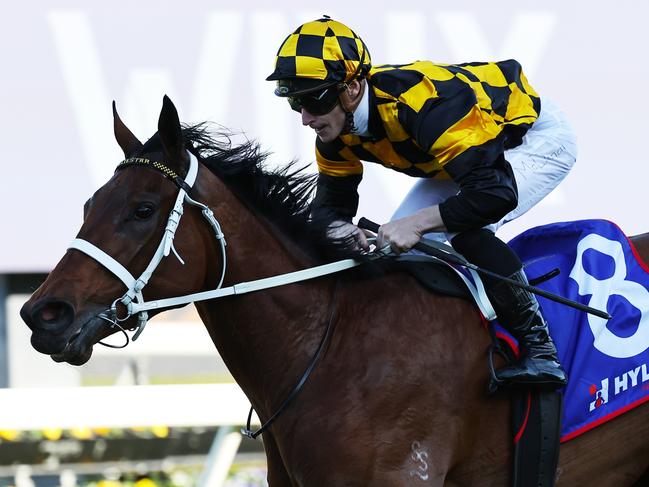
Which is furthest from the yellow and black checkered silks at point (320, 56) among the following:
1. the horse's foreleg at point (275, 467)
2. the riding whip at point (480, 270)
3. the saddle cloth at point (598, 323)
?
the horse's foreleg at point (275, 467)

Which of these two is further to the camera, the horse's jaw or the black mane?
the black mane

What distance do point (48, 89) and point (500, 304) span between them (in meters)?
3.42

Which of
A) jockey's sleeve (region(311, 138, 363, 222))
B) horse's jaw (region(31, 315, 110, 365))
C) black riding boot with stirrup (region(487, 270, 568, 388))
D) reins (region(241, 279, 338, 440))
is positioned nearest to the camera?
horse's jaw (region(31, 315, 110, 365))

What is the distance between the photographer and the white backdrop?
5.61 m

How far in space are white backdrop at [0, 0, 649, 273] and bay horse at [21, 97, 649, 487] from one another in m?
2.64

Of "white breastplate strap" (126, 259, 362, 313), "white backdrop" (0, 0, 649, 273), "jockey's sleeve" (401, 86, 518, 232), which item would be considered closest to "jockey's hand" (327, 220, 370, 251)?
"white breastplate strap" (126, 259, 362, 313)

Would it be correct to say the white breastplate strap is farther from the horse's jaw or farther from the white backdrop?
the white backdrop

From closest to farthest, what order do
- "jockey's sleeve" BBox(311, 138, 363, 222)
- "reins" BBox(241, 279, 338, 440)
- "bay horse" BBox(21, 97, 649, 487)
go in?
"bay horse" BBox(21, 97, 649, 487) < "reins" BBox(241, 279, 338, 440) < "jockey's sleeve" BBox(311, 138, 363, 222)

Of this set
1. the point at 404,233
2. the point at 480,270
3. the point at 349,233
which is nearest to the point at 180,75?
the point at 349,233

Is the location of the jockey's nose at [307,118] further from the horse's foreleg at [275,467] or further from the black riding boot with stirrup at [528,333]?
the horse's foreleg at [275,467]

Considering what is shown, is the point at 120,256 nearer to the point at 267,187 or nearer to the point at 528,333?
the point at 267,187

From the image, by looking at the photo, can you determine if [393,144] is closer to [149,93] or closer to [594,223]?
[594,223]

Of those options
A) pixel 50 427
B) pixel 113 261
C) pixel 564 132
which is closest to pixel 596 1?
pixel 564 132

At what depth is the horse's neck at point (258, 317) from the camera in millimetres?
2910
